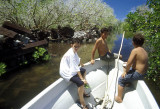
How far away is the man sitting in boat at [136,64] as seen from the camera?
272 centimetres

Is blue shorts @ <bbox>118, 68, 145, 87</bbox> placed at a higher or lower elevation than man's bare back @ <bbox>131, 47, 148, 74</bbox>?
lower

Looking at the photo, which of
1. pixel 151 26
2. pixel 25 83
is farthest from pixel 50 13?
pixel 151 26

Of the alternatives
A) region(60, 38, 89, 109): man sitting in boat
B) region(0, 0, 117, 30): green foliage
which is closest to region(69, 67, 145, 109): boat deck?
region(60, 38, 89, 109): man sitting in boat

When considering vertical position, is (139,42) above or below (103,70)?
above

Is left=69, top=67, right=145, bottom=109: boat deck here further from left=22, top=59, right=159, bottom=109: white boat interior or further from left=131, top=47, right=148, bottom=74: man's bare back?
left=131, top=47, right=148, bottom=74: man's bare back

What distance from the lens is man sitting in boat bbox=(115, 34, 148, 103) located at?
2721 millimetres

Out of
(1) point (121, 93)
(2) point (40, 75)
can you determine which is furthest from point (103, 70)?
(2) point (40, 75)

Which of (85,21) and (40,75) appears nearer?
(40,75)

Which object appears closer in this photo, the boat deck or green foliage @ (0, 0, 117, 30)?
the boat deck

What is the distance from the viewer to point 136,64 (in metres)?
2.88

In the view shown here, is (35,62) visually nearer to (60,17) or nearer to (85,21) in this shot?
(60,17)

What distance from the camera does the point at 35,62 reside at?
351 inches

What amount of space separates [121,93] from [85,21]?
18.3 meters

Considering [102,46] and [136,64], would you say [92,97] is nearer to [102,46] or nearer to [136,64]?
[136,64]
